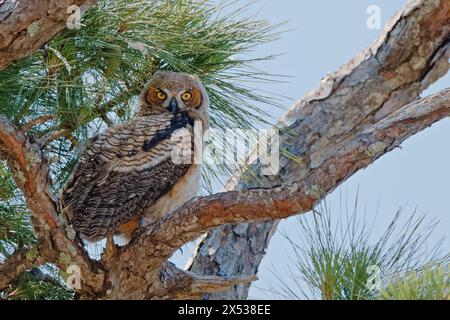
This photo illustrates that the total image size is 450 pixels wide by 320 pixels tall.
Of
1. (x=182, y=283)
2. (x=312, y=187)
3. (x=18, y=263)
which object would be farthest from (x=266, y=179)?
(x=312, y=187)

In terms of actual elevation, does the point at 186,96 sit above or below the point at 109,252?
above

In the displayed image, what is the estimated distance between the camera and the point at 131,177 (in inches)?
126

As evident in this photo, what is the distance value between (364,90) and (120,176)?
1.44 metres

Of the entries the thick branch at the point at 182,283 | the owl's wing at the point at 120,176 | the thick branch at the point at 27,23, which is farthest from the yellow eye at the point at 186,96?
the thick branch at the point at 27,23

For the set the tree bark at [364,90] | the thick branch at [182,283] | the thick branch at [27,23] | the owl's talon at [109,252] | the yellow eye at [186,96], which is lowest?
the thick branch at [182,283]

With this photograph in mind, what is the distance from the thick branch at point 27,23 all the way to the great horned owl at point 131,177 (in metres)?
0.54

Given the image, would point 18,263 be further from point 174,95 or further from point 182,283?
point 174,95

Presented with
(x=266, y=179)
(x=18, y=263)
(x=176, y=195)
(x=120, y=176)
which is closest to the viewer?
(x=18, y=263)

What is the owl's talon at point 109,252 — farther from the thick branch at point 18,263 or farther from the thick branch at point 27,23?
the thick branch at point 27,23

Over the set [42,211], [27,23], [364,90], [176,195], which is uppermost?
[364,90]

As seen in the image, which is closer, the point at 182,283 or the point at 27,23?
the point at 27,23

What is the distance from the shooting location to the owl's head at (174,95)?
11.8 feet

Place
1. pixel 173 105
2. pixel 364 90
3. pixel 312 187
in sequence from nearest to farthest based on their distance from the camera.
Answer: pixel 312 187, pixel 173 105, pixel 364 90

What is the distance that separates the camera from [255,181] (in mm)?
3857
